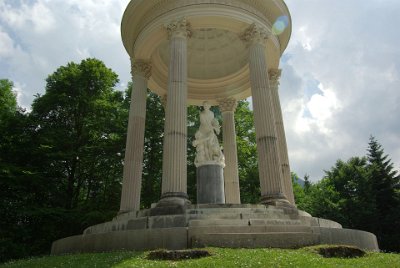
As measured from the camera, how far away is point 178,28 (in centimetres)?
2361

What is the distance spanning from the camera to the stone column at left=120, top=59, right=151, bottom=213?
24312 mm

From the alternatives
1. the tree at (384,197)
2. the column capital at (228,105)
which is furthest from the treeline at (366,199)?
the column capital at (228,105)

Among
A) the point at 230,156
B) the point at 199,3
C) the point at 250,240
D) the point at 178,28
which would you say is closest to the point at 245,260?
the point at 250,240

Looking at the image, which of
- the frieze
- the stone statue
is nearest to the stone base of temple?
the stone statue

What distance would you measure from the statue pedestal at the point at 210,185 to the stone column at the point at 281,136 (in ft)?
18.8

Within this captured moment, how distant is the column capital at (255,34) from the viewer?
24.4m

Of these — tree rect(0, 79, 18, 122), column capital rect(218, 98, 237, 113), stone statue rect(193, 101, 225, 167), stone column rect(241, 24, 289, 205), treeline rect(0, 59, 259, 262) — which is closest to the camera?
stone column rect(241, 24, 289, 205)

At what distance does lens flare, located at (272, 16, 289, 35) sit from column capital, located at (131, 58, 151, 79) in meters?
10.8

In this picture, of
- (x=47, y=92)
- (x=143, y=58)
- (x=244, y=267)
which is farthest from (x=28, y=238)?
(x=244, y=267)

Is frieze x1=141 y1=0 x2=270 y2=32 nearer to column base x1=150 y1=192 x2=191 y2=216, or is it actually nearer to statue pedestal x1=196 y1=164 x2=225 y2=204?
statue pedestal x1=196 y1=164 x2=225 y2=204

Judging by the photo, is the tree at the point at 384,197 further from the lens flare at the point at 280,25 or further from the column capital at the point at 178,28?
the column capital at the point at 178,28

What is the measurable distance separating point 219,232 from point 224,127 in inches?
737

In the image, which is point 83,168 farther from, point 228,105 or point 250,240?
point 250,240

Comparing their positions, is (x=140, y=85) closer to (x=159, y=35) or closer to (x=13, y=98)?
(x=159, y=35)
